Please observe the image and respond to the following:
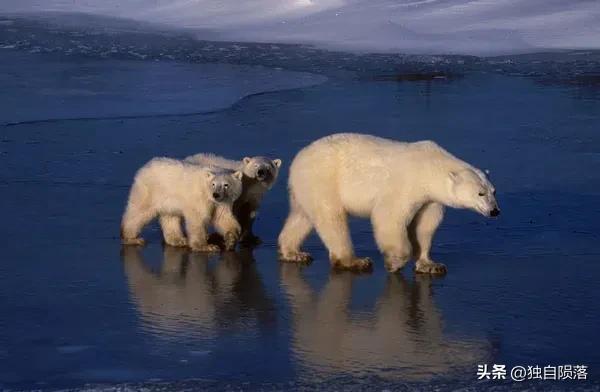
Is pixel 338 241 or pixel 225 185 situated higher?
pixel 225 185

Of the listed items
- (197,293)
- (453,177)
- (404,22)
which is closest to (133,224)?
(197,293)

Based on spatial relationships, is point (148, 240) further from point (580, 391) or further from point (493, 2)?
point (493, 2)

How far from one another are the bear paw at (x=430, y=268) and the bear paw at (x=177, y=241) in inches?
65.1

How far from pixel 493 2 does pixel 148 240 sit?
12353 millimetres

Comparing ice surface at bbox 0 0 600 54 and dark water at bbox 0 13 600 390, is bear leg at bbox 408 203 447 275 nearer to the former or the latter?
dark water at bbox 0 13 600 390

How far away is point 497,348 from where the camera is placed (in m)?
5.27

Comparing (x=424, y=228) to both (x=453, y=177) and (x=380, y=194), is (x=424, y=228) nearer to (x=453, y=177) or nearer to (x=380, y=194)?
(x=380, y=194)

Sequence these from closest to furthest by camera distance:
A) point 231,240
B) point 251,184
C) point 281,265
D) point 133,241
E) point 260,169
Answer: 1. point 281,265
2. point 231,240
3. point 133,241
4. point 260,169
5. point 251,184

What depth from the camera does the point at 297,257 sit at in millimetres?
7082

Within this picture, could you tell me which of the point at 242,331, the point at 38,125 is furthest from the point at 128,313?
the point at 38,125

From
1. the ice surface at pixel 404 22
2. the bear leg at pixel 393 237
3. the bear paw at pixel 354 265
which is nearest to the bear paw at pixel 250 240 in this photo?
the bear paw at pixel 354 265

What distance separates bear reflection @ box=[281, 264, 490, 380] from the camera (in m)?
4.99

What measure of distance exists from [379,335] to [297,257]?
1.67m

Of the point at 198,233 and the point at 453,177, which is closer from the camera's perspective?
the point at 453,177
